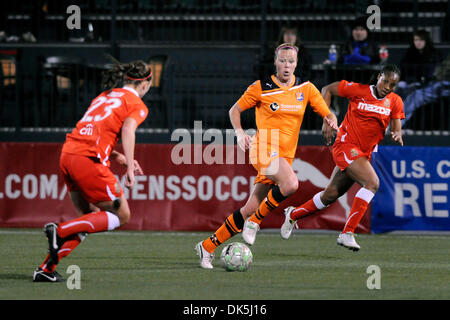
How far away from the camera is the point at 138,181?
1442 centimetres

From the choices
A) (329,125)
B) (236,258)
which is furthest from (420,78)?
(236,258)

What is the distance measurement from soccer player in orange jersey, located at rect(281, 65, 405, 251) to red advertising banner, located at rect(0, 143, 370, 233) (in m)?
2.88

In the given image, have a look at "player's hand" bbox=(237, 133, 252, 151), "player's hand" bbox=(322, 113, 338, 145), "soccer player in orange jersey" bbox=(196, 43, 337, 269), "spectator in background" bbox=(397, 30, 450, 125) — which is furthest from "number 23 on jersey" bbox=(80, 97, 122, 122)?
"spectator in background" bbox=(397, 30, 450, 125)

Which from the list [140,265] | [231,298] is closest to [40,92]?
[140,265]

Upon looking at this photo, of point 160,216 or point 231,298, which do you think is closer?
point 231,298

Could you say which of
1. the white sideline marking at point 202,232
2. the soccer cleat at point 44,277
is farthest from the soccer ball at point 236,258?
the white sideline marking at point 202,232

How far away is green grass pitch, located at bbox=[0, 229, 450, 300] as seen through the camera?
7594 millimetres

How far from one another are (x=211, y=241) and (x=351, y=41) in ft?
25.5

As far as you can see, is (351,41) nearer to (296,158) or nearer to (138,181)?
(296,158)

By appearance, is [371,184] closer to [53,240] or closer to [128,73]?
[128,73]

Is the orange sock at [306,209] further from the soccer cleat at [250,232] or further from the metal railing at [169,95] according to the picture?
the metal railing at [169,95]

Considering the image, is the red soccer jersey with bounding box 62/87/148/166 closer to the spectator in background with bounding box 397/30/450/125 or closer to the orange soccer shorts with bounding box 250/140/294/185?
the orange soccer shorts with bounding box 250/140/294/185
